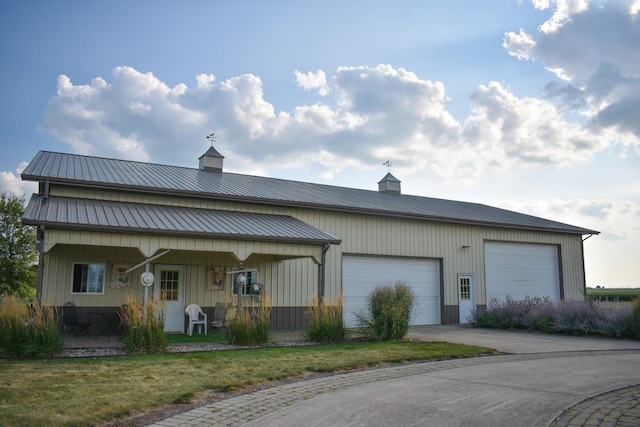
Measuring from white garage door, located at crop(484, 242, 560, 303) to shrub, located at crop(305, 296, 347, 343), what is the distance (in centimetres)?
998

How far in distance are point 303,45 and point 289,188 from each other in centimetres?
720

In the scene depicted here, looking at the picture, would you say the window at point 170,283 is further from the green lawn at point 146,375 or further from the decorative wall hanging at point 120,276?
the green lawn at point 146,375

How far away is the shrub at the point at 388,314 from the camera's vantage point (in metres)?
13.5

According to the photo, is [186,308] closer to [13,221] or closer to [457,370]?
[457,370]

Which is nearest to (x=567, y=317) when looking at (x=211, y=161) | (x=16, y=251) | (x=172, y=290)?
(x=172, y=290)

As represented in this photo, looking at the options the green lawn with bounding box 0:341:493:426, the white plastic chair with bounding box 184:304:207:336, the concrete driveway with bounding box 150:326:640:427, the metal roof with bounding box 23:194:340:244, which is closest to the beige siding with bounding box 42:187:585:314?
the metal roof with bounding box 23:194:340:244

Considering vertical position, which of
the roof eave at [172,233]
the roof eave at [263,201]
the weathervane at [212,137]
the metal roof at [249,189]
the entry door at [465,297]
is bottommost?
the entry door at [465,297]

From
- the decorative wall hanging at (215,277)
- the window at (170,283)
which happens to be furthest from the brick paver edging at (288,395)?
the window at (170,283)

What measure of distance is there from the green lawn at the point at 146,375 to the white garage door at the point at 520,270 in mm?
10398

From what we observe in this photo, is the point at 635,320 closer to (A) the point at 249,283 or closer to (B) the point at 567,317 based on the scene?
(B) the point at 567,317

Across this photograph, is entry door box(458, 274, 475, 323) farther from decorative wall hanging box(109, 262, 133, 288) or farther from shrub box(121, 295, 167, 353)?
shrub box(121, 295, 167, 353)

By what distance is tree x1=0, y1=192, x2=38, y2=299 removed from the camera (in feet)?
114

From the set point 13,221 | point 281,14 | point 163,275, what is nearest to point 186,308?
point 163,275

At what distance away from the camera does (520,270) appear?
22.3 m
